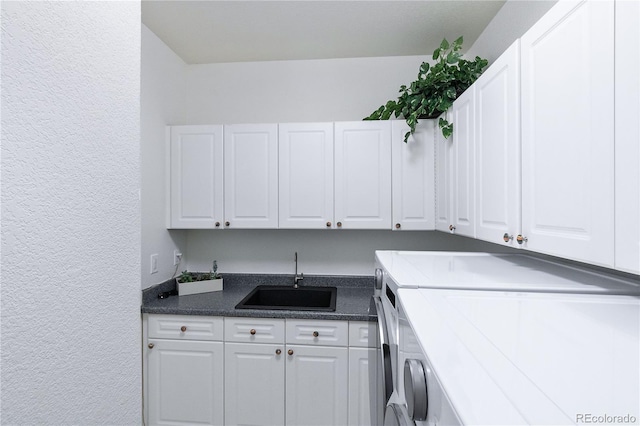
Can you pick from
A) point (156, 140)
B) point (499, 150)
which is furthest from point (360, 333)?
point (156, 140)

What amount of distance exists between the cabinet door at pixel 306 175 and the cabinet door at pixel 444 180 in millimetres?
701

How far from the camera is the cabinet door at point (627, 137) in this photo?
628 millimetres

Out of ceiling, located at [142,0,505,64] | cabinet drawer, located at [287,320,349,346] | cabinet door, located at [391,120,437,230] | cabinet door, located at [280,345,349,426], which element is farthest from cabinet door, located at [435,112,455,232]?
cabinet door, located at [280,345,349,426]

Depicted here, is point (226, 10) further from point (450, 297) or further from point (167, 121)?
point (450, 297)

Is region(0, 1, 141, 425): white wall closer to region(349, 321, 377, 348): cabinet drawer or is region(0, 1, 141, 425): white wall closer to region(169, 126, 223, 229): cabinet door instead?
region(349, 321, 377, 348): cabinet drawer

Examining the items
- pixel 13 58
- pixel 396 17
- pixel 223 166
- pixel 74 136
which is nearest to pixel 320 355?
pixel 223 166

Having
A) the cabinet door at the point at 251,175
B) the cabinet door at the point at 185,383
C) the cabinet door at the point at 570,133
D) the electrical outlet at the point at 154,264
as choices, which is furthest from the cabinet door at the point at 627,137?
the electrical outlet at the point at 154,264

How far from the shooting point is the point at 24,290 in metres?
0.55

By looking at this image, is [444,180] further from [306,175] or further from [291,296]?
[291,296]

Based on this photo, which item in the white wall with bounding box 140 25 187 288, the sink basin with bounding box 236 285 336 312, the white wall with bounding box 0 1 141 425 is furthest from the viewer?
the sink basin with bounding box 236 285 336 312

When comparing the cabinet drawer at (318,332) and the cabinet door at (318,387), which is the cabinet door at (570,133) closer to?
the cabinet drawer at (318,332)

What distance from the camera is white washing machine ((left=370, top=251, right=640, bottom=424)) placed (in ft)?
2.48

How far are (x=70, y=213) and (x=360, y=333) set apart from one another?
149 centimetres

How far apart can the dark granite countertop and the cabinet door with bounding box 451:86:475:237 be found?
712 millimetres
